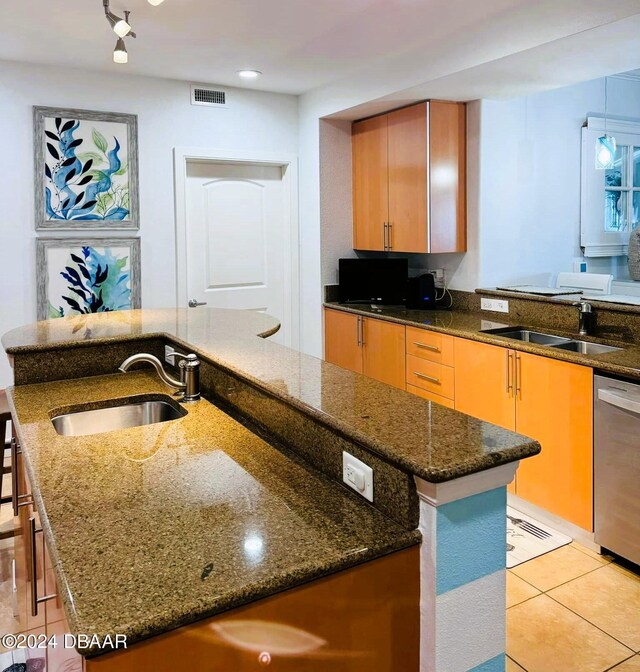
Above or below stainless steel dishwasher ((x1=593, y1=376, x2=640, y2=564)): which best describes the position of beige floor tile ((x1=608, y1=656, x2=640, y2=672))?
below

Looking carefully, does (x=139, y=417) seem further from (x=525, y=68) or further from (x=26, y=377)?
(x=525, y=68)

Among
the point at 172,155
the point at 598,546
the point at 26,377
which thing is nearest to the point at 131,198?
the point at 172,155

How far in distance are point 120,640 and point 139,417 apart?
1.51 m

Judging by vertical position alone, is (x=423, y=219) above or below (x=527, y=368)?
above

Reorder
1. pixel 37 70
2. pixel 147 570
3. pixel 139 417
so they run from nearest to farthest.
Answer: pixel 147 570, pixel 139 417, pixel 37 70

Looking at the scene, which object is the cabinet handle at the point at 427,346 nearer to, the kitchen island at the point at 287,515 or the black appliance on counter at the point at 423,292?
the black appliance on counter at the point at 423,292

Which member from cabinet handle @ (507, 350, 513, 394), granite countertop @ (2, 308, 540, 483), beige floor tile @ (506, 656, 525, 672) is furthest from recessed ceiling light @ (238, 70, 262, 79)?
beige floor tile @ (506, 656, 525, 672)

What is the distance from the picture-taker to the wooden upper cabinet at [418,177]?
4.05 meters

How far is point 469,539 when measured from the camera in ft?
3.92

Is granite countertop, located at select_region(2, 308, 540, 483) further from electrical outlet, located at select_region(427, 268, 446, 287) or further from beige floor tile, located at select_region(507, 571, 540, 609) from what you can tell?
electrical outlet, located at select_region(427, 268, 446, 287)

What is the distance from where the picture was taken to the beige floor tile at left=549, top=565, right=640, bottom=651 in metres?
2.31

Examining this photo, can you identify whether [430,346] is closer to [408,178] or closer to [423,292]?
[423,292]

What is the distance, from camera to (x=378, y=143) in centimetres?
452

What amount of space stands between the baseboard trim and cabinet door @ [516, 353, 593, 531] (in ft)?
0.13
